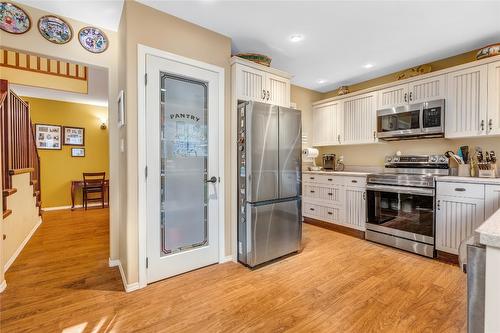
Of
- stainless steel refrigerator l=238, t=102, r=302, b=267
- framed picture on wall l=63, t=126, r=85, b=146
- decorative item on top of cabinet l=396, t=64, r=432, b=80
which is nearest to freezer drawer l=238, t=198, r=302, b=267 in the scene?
stainless steel refrigerator l=238, t=102, r=302, b=267

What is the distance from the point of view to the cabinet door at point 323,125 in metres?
4.46

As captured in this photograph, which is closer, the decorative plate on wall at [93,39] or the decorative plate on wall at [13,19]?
the decorative plate on wall at [13,19]

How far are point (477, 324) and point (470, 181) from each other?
7.43ft

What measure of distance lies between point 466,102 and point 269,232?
285 cm

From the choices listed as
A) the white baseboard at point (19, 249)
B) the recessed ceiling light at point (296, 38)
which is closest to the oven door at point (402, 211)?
the recessed ceiling light at point (296, 38)

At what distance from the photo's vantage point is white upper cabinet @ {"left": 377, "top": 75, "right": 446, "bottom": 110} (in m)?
3.08

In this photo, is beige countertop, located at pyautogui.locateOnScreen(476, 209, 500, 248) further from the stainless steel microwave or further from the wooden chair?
the wooden chair

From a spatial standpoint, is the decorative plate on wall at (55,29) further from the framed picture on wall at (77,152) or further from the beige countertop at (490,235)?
the framed picture on wall at (77,152)

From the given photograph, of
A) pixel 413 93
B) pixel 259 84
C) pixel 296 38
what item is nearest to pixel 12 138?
pixel 259 84

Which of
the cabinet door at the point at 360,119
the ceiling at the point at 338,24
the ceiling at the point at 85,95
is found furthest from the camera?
the ceiling at the point at 85,95

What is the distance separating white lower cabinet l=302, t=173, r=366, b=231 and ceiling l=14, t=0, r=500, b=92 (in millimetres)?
1782

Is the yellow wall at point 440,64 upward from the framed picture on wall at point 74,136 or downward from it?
upward

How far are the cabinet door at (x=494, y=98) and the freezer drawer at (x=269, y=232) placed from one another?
7.68ft

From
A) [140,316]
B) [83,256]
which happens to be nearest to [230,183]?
[140,316]
